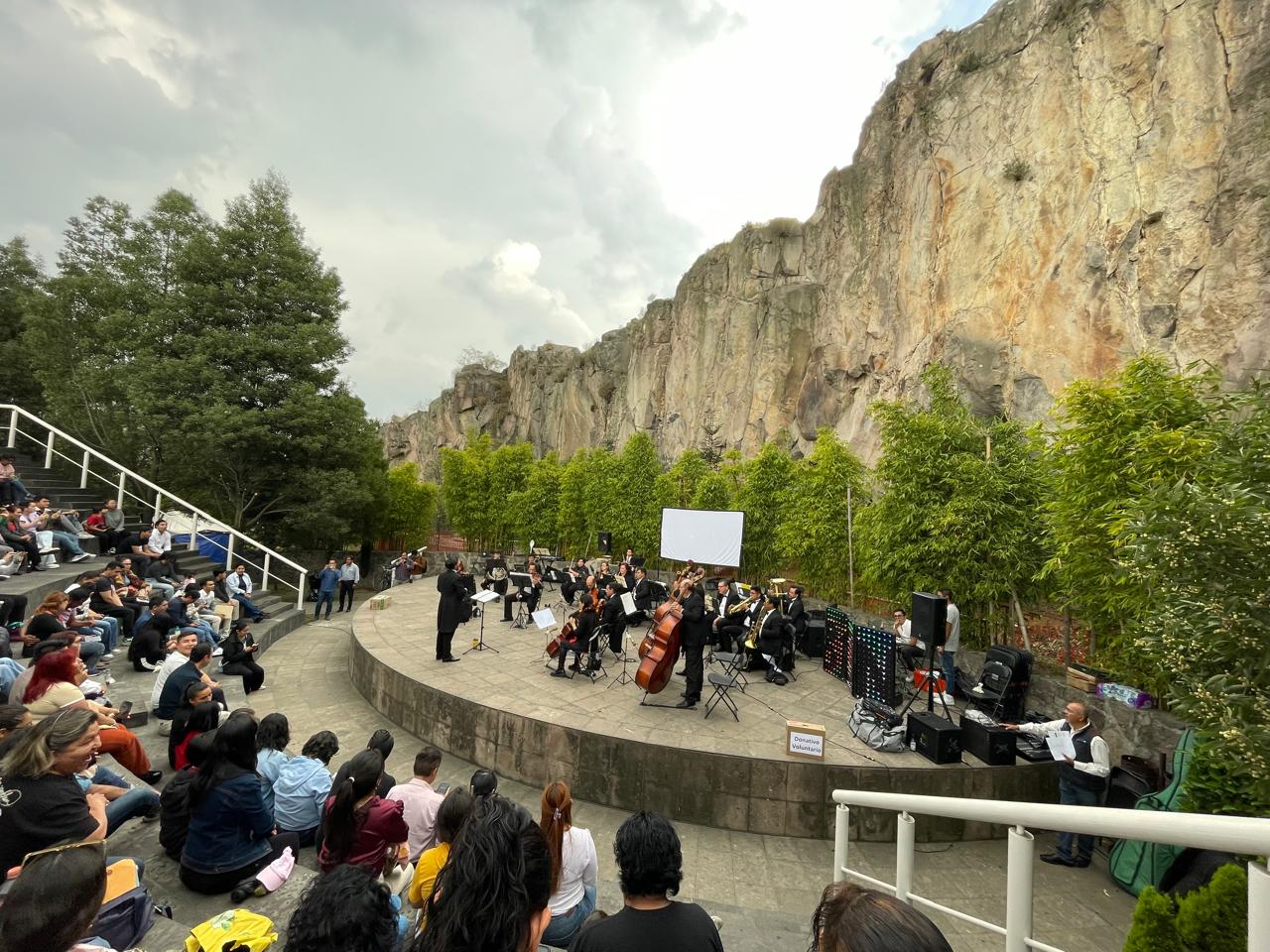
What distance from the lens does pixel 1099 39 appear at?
49.0 ft

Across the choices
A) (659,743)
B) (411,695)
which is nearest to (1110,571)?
(659,743)

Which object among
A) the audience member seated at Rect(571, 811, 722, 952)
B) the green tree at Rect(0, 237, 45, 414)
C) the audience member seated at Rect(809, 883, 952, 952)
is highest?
the green tree at Rect(0, 237, 45, 414)

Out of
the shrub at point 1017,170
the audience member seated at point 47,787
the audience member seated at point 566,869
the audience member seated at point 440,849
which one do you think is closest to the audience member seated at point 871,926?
the audience member seated at point 566,869

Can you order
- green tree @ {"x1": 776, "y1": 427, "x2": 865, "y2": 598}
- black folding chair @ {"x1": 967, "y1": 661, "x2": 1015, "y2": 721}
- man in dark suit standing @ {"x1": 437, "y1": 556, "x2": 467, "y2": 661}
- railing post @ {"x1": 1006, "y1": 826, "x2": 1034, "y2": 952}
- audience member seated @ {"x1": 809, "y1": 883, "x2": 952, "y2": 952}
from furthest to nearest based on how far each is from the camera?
green tree @ {"x1": 776, "y1": 427, "x2": 865, "y2": 598} < man in dark suit standing @ {"x1": 437, "y1": 556, "x2": 467, "y2": 661} < black folding chair @ {"x1": 967, "y1": 661, "x2": 1015, "y2": 721} < railing post @ {"x1": 1006, "y1": 826, "x2": 1034, "y2": 952} < audience member seated @ {"x1": 809, "y1": 883, "x2": 952, "y2": 952}

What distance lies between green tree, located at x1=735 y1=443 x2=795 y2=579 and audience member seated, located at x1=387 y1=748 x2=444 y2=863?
42.6 ft

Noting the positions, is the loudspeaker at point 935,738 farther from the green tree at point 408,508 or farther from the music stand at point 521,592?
the green tree at point 408,508

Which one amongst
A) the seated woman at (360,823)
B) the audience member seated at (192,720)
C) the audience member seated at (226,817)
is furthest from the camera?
the audience member seated at (192,720)

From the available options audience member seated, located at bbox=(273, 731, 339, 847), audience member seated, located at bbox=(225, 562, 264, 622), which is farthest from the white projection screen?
audience member seated, located at bbox=(273, 731, 339, 847)

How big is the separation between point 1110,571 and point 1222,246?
38.0 ft

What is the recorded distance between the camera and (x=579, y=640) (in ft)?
24.8

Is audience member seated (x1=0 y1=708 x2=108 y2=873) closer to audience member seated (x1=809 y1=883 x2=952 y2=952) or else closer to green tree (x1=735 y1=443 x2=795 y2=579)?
audience member seated (x1=809 y1=883 x2=952 y2=952)

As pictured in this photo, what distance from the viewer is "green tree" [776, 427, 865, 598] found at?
42.9 ft

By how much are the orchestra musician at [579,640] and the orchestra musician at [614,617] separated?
276 mm

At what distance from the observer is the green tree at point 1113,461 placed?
18.4ft
